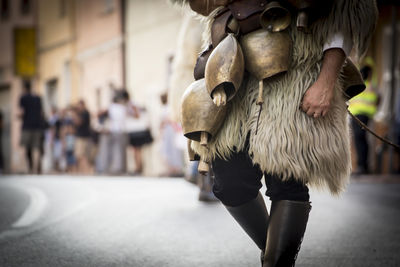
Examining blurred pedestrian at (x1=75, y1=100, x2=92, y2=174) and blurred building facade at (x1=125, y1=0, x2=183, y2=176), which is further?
blurred building facade at (x1=125, y1=0, x2=183, y2=176)

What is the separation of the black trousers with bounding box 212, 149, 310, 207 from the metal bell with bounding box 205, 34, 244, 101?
→ 0.29 metres

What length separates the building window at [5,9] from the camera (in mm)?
29109

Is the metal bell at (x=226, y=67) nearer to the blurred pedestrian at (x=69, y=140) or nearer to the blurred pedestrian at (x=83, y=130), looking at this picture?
the blurred pedestrian at (x=83, y=130)

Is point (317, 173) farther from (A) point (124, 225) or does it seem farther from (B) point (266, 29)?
(A) point (124, 225)

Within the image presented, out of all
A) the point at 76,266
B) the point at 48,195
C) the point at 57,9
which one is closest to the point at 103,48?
the point at 57,9

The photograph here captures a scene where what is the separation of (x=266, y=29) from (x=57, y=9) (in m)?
23.8

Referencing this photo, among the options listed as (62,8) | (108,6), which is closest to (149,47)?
(108,6)

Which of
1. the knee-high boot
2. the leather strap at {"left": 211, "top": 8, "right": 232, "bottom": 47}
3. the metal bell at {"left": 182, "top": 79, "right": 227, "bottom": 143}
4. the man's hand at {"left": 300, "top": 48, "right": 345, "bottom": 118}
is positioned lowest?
the knee-high boot

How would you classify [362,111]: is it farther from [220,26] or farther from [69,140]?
[69,140]

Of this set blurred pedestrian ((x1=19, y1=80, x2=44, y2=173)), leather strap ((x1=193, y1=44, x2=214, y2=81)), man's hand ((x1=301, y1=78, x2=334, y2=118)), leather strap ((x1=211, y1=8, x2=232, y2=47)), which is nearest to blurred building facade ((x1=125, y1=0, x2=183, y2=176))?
blurred pedestrian ((x1=19, y1=80, x2=44, y2=173))

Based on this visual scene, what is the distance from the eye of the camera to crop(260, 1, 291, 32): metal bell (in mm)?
2318

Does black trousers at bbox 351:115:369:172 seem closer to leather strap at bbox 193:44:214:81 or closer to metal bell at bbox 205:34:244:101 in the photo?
leather strap at bbox 193:44:214:81

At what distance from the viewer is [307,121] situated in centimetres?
234

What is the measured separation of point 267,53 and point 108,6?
19175mm
